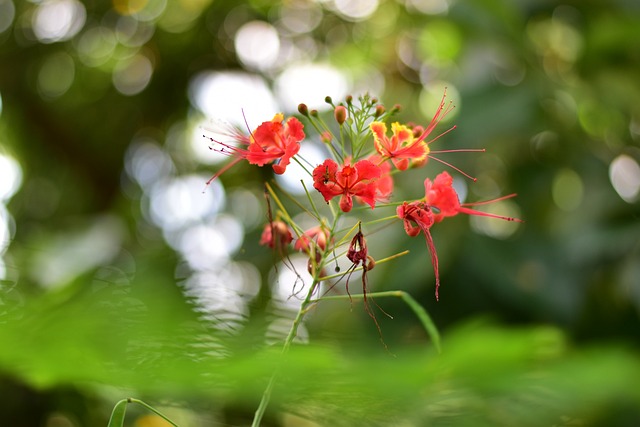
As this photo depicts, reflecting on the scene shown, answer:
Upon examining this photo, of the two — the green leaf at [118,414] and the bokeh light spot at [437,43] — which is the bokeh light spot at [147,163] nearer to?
the bokeh light spot at [437,43]

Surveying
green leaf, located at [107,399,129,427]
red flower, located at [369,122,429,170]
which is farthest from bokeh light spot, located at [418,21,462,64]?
green leaf, located at [107,399,129,427]

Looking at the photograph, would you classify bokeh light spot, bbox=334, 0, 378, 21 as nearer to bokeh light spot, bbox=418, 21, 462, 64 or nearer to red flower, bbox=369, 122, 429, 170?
bokeh light spot, bbox=418, 21, 462, 64

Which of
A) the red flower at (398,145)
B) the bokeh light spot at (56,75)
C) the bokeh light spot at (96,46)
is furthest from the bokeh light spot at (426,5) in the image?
the red flower at (398,145)

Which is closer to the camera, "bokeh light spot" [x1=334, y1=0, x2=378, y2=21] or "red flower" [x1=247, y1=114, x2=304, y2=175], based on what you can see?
"red flower" [x1=247, y1=114, x2=304, y2=175]

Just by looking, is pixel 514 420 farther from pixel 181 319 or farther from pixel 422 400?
pixel 181 319

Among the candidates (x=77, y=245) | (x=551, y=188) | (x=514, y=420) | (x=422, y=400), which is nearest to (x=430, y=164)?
(x=551, y=188)
